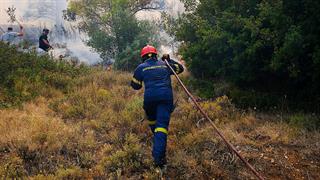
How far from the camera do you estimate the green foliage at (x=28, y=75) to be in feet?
31.0

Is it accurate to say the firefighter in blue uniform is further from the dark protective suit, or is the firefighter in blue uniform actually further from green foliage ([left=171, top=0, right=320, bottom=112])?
green foliage ([left=171, top=0, right=320, bottom=112])

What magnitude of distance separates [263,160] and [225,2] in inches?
A: 207

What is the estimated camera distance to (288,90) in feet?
28.3

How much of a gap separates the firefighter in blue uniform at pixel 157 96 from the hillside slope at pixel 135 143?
43cm

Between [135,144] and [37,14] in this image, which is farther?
[37,14]

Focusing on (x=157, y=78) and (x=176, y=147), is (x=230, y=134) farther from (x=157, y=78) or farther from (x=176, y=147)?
(x=157, y=78)

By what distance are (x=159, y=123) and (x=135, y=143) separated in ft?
3.52

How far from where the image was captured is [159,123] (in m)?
5.96

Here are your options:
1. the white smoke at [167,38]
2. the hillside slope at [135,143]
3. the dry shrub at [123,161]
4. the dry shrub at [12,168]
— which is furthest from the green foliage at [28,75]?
the white smoke at [167,38]

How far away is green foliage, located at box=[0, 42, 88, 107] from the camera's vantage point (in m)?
9.45

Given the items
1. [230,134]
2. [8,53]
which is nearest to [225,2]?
[230,134]

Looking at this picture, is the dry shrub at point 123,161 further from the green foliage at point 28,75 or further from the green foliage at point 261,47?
the green foliage at point 28,75

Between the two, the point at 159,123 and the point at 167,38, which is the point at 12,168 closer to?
the point at 159,123

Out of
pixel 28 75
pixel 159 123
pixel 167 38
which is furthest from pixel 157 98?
pixel 167 38
